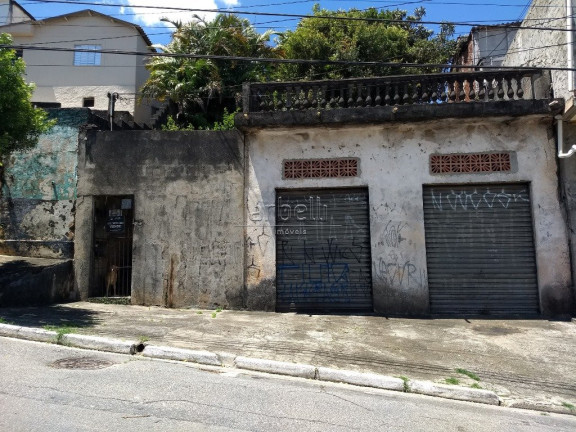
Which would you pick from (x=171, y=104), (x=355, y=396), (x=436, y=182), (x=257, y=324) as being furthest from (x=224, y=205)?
(x=171, y=104)

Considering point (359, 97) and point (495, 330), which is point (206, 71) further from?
point (495, 330)

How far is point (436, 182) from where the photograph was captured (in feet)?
31.4

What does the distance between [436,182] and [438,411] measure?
604 cm

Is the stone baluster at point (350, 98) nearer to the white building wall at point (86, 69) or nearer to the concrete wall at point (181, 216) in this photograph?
the concrete wall at point (181, 216)

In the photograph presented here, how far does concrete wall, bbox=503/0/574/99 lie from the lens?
9379 mm

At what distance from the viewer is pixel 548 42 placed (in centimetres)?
1020

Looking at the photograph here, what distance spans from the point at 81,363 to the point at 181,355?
1280 mm

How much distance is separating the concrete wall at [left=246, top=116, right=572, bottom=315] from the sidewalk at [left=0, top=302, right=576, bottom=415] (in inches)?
29.6

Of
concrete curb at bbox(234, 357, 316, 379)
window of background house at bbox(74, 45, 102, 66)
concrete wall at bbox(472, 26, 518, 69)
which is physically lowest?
concrete curb at bbox(234, 357, 316, 379)

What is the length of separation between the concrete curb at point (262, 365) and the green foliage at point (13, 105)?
3.96 metres

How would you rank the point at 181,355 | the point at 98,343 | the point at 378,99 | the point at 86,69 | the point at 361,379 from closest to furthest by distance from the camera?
the point at 361,379 → the point at 181,355 → the point at 98,343 → the point at 378,99 → the point at 86,69

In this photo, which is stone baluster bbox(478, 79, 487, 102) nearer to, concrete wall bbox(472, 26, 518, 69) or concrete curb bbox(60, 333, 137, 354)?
concrete curb bbox(60, 333, 137, 354)

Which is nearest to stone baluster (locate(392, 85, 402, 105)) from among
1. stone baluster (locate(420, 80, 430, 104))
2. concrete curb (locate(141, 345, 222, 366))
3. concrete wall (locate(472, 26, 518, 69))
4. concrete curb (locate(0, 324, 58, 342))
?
stone baluster (locate(420, 80, 430, 104))

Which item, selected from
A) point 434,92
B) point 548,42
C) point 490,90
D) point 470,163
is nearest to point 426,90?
point 434,92
